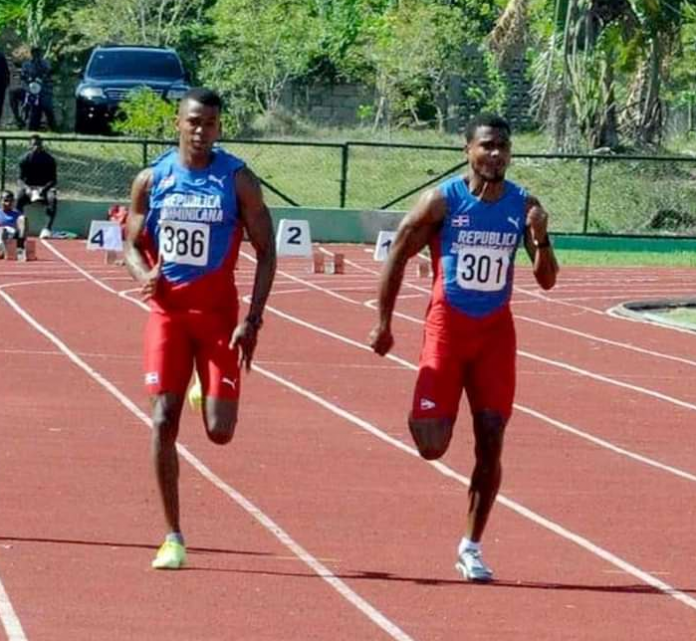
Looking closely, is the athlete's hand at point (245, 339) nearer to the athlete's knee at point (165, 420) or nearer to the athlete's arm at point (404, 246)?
the athlete's knee at point (165, 420)

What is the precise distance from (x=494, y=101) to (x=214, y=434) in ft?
133

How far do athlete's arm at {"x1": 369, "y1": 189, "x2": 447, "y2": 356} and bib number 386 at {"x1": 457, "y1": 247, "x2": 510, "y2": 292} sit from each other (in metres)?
0.19

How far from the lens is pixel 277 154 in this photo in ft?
127

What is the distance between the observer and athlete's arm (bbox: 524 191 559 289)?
876 centimetres

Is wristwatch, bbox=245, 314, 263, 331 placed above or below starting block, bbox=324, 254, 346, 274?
above

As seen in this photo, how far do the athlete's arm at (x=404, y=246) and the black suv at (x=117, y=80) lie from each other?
31.0 meters

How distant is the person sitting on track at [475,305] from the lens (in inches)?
345

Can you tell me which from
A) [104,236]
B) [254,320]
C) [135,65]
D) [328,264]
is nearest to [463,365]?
[254,320]

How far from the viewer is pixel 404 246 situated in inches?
348

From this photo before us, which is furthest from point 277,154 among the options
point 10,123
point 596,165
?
point 10,123

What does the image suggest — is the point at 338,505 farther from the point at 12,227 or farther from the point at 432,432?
Answer: the point at 12,227

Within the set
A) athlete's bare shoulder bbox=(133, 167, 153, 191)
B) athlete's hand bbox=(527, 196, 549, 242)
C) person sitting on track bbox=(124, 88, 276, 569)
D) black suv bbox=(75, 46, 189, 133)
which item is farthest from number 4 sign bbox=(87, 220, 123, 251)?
athlete's hand bbox=(527, 196, 549, 242)

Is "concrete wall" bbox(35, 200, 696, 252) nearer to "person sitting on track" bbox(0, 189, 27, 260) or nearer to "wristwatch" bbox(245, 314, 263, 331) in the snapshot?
"person sitting on track" bbox(0, 189, 27, 260)

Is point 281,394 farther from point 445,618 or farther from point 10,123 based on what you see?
point 10,123
